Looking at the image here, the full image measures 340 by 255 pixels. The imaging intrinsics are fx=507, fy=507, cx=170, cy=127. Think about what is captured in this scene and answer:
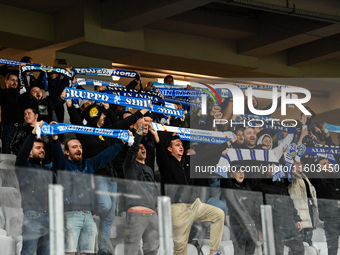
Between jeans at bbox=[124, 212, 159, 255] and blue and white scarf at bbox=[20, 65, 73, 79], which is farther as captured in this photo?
blue and white scarf at bbox=[20, 65, 73, 79]

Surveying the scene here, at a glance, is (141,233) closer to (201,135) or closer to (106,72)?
(201,135)

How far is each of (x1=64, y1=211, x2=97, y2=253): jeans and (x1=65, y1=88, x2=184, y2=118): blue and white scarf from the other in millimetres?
1728

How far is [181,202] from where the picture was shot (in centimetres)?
459

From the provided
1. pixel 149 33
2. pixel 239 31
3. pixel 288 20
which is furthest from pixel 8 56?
pixel 288 20

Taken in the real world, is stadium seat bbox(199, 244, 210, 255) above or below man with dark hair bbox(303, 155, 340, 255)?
below

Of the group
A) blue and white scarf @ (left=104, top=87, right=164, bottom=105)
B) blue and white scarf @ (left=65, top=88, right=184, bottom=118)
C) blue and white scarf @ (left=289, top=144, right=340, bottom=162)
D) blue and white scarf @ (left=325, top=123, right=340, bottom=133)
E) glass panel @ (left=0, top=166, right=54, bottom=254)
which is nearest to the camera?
glass panel @ (left=0, top=166, right=54, bottom=254)

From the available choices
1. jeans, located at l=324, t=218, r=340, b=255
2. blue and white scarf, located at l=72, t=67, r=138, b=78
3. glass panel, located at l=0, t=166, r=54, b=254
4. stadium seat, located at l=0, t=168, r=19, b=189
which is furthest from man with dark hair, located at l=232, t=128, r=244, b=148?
stadium seat, located at l=0, t=168, r=19, b=189

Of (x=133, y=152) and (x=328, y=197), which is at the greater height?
(x=133, y=152)

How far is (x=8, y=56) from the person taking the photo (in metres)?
10.3

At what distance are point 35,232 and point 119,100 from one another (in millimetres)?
2229

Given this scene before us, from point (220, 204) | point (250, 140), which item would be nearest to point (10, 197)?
point (220, 204)

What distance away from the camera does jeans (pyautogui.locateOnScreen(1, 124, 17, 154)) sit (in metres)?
5.54

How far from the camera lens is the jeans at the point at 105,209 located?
161 inches

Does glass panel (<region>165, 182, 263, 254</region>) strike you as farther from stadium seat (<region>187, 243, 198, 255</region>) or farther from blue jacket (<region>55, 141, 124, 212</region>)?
blue jacket (<region>55, 141, 124, 212</region>)
